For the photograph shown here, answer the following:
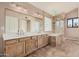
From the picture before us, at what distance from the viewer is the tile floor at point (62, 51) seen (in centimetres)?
238

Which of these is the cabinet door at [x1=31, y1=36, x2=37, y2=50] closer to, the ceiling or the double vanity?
the double vanity

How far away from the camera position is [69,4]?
240 centimetres

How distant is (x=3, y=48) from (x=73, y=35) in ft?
4.63

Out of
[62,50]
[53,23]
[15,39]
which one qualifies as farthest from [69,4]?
[15,39]

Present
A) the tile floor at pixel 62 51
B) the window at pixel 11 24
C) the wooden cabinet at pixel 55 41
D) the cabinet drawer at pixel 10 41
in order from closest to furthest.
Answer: the cabinet drawer at pixel 10 41 < the window at pixel 11 24 < the tile floor at pixel 62 51 < the wooden cabinet at pixel 55 41

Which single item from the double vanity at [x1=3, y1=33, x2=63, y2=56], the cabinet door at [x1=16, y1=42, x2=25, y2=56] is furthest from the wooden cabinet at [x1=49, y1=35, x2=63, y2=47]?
the cabinet door at [x1=16, y1=42, x2=25, y2=56]

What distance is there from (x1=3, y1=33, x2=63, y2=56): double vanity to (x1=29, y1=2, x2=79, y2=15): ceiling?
0.50 metres

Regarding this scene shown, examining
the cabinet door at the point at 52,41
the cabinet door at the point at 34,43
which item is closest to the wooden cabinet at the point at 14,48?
the cabinet door at the point at 34,43

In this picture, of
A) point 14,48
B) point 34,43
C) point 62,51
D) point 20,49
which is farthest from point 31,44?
point 62,51

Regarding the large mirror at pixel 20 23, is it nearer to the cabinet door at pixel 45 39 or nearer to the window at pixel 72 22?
the cabinet door at pixel 45 39

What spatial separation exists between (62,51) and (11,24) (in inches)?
46.1

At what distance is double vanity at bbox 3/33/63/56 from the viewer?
2166 mm

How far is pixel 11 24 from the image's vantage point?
227 cm

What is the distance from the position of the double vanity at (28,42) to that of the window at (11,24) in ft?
0.49
